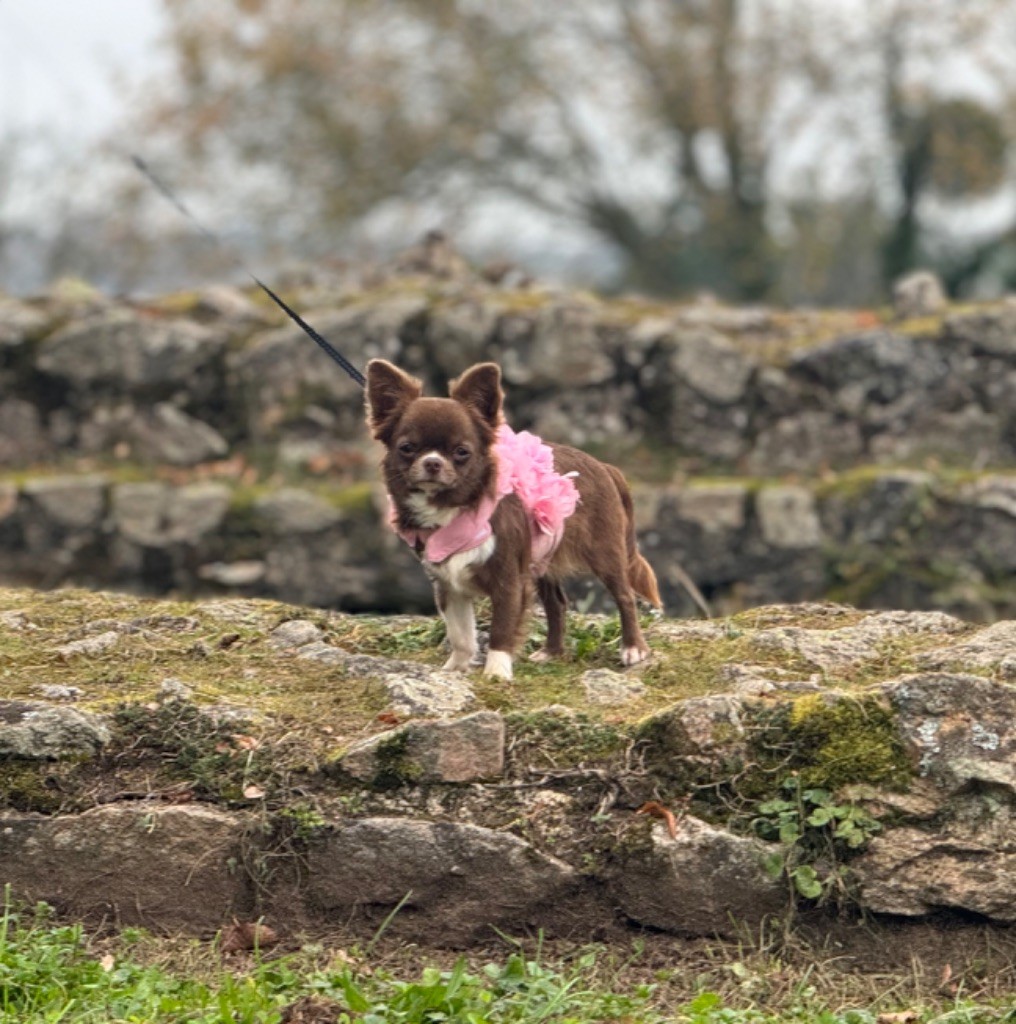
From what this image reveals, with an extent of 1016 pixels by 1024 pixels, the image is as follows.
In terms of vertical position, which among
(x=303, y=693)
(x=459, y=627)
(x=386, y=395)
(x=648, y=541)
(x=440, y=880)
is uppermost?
(x=386, y=395)

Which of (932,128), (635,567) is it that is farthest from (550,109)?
(635,567)

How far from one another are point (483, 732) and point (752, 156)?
2771 centimetres

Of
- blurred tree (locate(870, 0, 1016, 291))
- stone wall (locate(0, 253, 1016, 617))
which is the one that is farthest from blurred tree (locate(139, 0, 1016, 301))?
stone wall (locate(0, 253, 1016, 617))

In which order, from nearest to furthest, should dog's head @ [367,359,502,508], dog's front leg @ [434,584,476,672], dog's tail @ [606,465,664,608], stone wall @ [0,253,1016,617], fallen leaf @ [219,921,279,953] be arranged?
fallen leaf @ [219,921,279,953] < dog's head @ [367,359,502,508] < dog's front leg @ [434,584,476,672] < dog's tail @ [606,465,664,608] < stone wall @ [0,253,1016,617]

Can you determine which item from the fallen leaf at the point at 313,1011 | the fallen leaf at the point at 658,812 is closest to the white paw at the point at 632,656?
the fallen leaf at the point at 658,812

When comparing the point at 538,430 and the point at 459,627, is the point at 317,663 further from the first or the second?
the point at 538,430

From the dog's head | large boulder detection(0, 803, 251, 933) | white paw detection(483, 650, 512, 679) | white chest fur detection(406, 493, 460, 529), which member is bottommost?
large boulder detection(0, 803, 251, 933)

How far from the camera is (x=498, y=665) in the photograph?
7246mm

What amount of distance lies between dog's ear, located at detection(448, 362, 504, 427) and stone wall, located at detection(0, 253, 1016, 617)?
651 cm

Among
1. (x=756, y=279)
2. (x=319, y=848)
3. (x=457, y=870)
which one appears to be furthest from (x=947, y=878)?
(x=756, y=279)

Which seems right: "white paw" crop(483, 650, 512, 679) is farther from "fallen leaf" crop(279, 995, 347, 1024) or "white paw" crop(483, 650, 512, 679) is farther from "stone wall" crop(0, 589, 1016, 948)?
"fallen leaf" crop(279, 995, 347, 1024)

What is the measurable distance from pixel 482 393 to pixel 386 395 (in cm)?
37

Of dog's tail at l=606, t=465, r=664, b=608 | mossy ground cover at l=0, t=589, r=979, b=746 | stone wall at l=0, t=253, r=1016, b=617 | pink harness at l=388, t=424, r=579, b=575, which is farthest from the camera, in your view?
A: stone wall at l=0, t=253, r=1016, b=617

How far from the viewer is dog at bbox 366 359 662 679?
707cm
